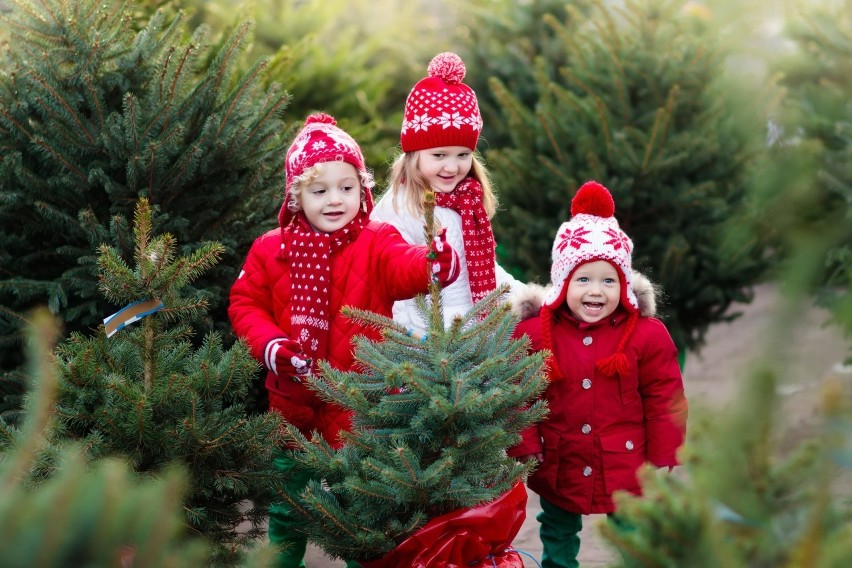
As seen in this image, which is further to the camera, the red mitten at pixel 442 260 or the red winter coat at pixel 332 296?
the red winter coat at pixel 332 296

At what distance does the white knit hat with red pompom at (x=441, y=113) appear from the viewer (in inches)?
175

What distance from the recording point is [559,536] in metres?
4.02

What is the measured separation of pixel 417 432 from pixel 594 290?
3.45 feet

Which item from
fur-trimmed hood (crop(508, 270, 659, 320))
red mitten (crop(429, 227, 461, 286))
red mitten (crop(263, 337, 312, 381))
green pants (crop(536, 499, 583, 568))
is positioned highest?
red mitten (crop(429, 227, 461, 286))

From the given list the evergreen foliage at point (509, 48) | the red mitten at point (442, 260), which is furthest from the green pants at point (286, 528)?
the evergreen foliage at point (509, 48)

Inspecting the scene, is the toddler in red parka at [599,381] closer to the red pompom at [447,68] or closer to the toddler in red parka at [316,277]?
the toddler in red parka at [316,277]

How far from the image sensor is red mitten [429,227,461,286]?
3326 mm

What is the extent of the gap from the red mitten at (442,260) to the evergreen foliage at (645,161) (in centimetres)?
282

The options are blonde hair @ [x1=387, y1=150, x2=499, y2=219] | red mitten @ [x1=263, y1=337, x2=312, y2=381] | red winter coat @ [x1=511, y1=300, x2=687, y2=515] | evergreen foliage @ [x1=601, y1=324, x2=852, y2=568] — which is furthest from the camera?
blonde hair @ [x1=387, y1=150, x2=499, y2=219]

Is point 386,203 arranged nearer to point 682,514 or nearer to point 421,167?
point 421,167

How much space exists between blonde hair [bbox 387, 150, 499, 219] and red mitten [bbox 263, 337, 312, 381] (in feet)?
3.28

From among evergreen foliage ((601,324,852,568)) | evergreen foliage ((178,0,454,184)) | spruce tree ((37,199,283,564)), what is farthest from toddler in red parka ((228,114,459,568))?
evergreen foliage ((601,324,852,568))

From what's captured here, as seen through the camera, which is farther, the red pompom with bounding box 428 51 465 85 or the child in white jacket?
the red pompom with bounding box 428 51 465 85

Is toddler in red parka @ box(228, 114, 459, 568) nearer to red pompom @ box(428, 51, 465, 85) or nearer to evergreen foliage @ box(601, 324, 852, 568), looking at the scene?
red pompom @ box(428, 51, 465, 85)
